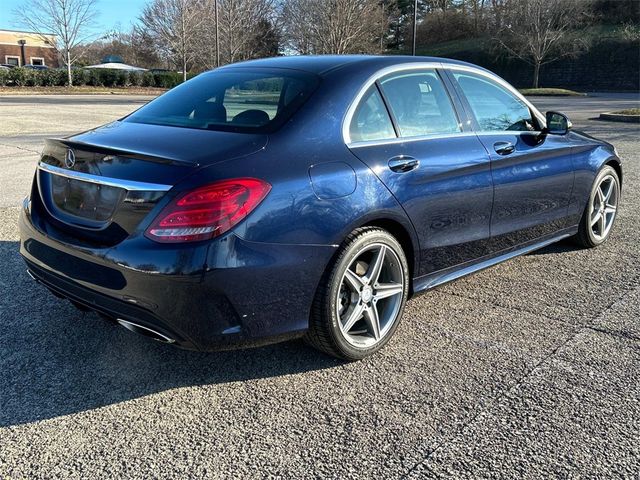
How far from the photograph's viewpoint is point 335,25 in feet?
139

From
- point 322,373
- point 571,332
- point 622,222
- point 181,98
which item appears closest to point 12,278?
point 181,98

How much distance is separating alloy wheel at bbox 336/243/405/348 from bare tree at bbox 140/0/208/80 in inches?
1848

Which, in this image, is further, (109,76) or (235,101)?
(109,76)

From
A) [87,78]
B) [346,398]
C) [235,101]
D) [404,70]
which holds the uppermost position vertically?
[87,78]

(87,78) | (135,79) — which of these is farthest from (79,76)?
(135,79)

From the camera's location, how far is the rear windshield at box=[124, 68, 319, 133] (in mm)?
3045

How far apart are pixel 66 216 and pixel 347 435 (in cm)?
172

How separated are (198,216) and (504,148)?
93.1 inches

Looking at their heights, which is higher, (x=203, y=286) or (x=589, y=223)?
(x=203, y=286)

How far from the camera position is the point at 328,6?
42.7 m

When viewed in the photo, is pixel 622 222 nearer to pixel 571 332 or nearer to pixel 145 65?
pixel 571 332

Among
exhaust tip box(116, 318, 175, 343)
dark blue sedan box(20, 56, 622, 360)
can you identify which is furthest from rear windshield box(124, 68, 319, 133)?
exhaust tip box(116, 318, 175, 343)

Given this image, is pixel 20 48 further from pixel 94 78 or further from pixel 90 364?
pixel 90 364

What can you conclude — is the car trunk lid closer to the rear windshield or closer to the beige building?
the rear windshield
